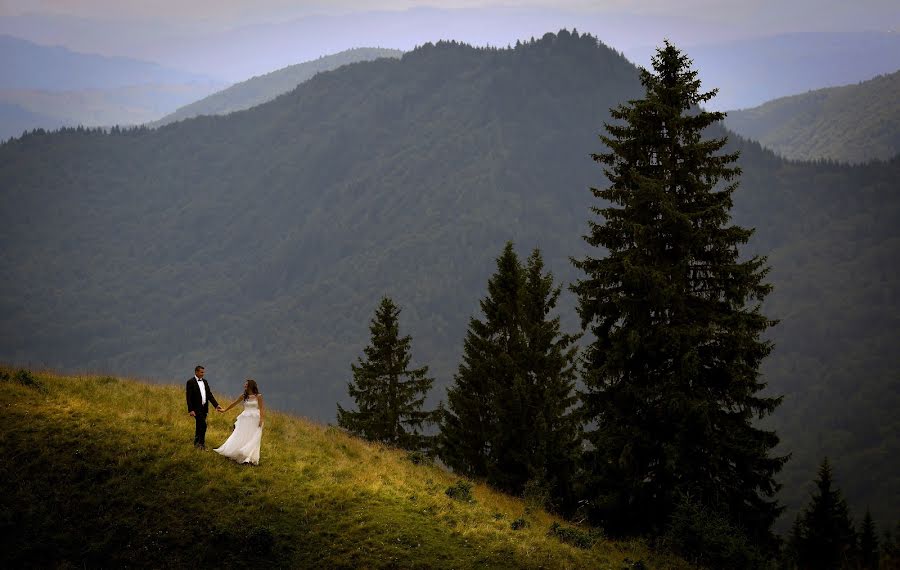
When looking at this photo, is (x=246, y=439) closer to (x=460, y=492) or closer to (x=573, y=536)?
(x=460, y=492)

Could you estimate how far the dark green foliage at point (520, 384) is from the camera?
2720 cm

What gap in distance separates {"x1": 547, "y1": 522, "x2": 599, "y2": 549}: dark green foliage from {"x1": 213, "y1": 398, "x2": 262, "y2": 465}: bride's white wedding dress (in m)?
7.57

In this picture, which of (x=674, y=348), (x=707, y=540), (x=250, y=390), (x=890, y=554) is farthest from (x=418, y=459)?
(x=890, y=554)

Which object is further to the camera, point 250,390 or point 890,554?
point 250,390

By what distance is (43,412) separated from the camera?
A: 17.5 meters

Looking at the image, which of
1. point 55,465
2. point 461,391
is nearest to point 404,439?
point 461,391

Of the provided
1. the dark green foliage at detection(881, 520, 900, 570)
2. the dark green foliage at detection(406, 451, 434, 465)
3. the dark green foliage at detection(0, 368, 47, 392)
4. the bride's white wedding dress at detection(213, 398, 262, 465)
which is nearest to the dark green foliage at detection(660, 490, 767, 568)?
the dark green foliage at detection(881, 520, 900, 570)

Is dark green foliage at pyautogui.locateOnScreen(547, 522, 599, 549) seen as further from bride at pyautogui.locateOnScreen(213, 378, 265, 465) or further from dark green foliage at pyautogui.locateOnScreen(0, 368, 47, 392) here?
dark green foliage at pyautogui.locateOnScreen(0, 368, 47, 392)

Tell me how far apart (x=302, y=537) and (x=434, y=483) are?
533 centimetres

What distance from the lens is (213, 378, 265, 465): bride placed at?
16.7m

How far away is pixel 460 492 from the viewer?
58.5 feet

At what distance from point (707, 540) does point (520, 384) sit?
12.4 m

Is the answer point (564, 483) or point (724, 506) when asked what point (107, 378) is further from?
point (724, 506)

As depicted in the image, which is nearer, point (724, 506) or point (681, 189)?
point (724, 506)
